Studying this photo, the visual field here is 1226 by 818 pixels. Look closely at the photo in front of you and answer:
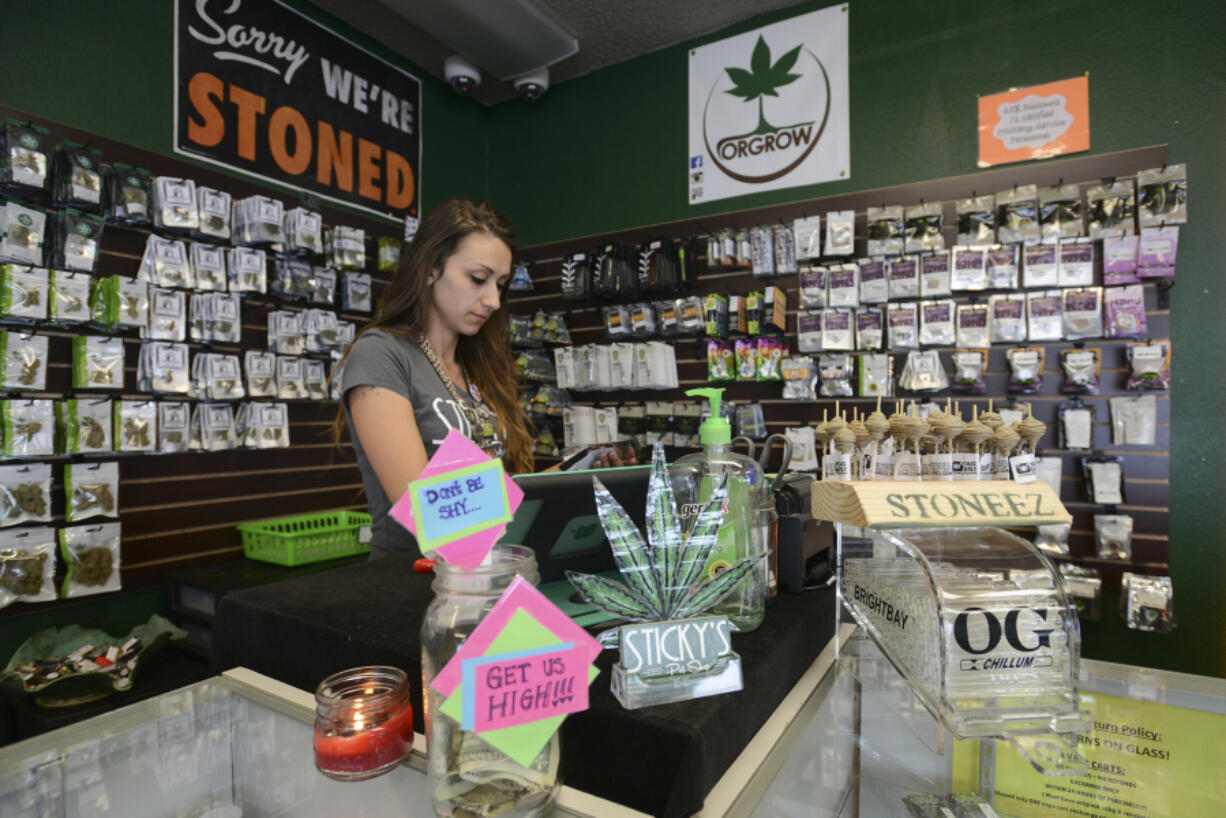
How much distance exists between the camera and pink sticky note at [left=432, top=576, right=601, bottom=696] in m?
0.50

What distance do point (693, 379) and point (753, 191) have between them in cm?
112

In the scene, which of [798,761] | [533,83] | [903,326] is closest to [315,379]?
[533,83]

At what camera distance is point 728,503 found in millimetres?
863

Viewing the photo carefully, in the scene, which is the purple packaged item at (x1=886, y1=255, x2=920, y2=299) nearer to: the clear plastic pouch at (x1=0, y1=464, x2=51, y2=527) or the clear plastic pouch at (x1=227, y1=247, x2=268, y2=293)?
the clear plastic pouch at (x1=227, y1=247, x2=268, y2=293)

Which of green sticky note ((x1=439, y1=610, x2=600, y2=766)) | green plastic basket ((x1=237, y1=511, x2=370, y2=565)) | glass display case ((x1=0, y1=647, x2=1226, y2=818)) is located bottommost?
green plastic basket ((x1=237, y1=511, x2=370, y2=565))

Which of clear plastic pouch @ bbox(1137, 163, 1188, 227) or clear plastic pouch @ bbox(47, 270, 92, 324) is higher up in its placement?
clear plastic pouch @ bbox(1137, 163, 1188, 227)

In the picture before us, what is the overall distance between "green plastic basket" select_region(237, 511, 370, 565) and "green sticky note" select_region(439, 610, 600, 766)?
8.53 ft

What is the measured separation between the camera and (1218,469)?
8.23 ft

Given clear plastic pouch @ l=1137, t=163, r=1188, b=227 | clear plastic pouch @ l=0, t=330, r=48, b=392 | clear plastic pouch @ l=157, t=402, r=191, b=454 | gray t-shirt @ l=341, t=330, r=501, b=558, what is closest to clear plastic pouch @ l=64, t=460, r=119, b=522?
clear plastic pouch @ l=157, t=402, r=191, b=454

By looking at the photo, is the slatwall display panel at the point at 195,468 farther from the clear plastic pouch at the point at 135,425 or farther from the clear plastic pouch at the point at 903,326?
the clear plastic pouch at the point at 903,326

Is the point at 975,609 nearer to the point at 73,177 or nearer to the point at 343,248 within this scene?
the point at 73,177

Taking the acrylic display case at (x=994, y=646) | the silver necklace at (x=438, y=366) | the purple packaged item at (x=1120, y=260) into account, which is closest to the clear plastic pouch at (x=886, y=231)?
the purple packaged item at (x=1120, y=260)

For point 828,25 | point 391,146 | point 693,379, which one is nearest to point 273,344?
point 391,146

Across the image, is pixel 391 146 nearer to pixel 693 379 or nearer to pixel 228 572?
pixel 693 379
